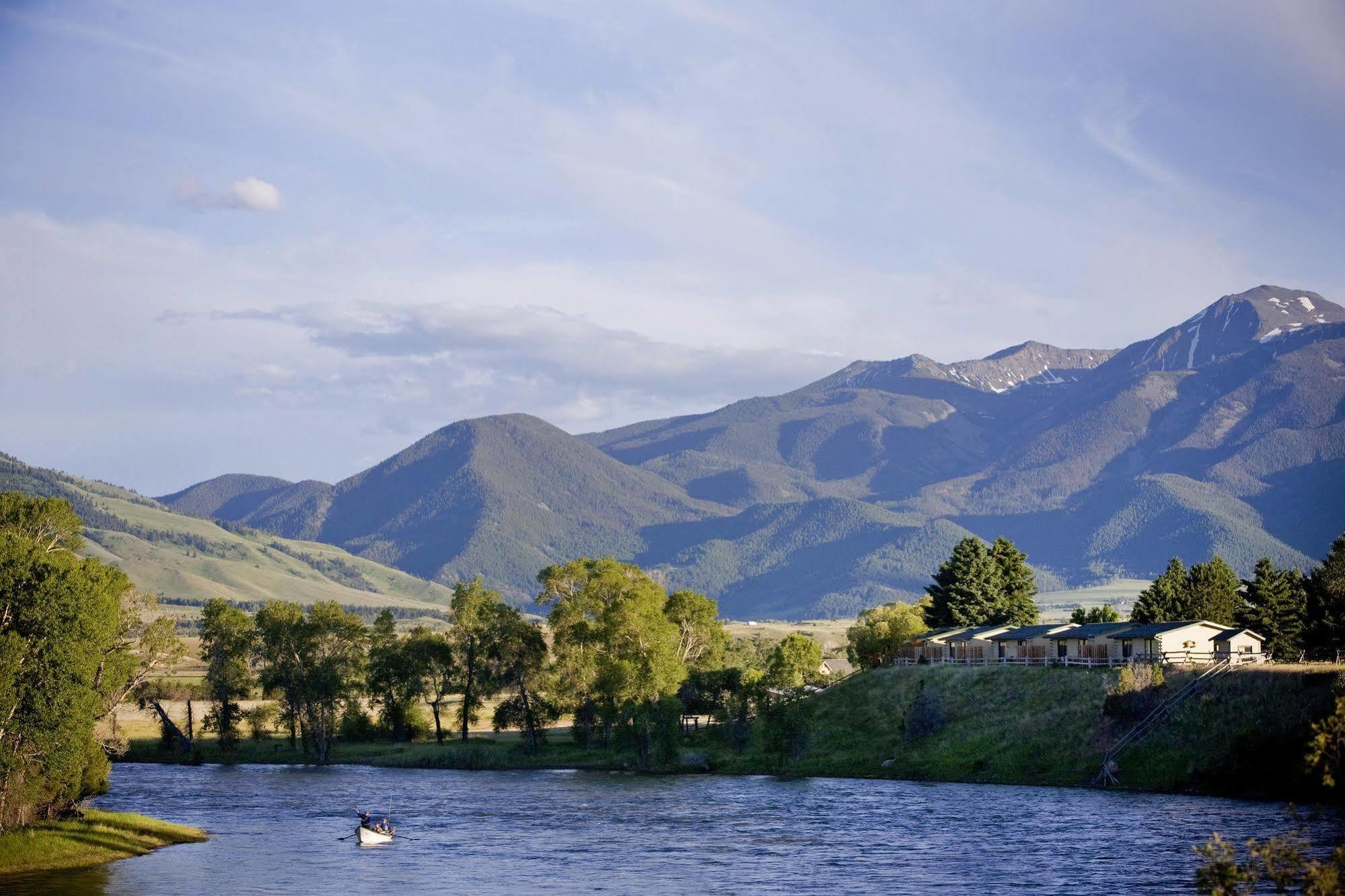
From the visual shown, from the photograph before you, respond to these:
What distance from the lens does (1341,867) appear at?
113 feet

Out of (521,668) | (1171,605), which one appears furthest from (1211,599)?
(521,668)

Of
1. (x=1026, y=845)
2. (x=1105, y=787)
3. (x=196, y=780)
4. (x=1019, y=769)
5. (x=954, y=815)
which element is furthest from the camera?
(x=196, y=780)

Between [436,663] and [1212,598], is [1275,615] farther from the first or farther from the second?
[436,663]

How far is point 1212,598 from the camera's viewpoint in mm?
134750

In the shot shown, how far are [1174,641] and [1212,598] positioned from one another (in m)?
21.9

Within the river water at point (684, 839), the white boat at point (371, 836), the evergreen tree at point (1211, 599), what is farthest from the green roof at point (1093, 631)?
the white boat at point (371, 836)

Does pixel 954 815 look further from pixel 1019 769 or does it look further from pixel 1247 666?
pixel 1247 666

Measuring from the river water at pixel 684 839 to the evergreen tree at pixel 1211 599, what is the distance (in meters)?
46.5

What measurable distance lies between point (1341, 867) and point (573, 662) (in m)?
97.0

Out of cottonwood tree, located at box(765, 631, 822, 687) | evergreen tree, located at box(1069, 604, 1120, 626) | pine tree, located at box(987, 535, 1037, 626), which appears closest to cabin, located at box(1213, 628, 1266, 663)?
evergreen tree, located at box(1069, 604, 1120, 626)

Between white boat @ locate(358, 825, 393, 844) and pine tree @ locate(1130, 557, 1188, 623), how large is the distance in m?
85.0

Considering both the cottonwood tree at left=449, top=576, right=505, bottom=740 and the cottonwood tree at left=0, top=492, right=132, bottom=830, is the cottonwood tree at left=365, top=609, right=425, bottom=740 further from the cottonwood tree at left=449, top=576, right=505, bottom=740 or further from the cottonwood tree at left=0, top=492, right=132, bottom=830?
the cottonwood tree at left=0, top=492, right=132, bottom=830

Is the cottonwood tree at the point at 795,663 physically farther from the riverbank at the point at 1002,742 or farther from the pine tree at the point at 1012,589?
the pine tree at the point at 1012,589

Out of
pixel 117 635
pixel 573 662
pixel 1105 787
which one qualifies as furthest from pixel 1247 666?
pixel 117 635
